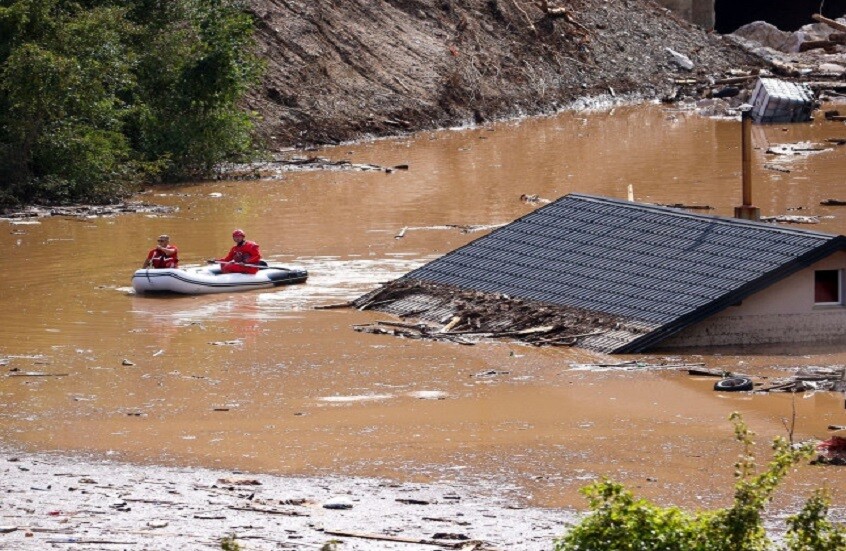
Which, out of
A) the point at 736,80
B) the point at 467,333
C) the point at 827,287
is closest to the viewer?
the point at 827,287

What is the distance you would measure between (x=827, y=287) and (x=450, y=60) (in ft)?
109

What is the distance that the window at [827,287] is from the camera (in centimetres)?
2033

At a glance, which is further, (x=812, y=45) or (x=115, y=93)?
(x=812, y=45)

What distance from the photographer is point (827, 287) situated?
67.0 ft

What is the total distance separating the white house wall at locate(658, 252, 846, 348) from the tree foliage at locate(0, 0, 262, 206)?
17208mm

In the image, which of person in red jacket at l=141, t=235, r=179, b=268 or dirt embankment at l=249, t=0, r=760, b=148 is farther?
dirt embankment at l=249, t=0, r=760, b=148

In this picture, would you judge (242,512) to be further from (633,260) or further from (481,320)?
(633,260)

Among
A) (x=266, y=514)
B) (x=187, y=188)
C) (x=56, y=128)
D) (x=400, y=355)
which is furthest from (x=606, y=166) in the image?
(x=266, y=514)

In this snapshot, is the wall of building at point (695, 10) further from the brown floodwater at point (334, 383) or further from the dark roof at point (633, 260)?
the dark roof at point (633, 260)

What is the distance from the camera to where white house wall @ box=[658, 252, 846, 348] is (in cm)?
2011

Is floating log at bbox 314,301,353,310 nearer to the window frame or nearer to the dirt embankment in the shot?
the window frame

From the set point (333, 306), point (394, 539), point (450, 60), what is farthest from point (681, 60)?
point (394, 539)

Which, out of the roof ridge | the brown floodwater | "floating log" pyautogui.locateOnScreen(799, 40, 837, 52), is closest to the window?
the roof ridge

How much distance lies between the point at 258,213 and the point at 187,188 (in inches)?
178
